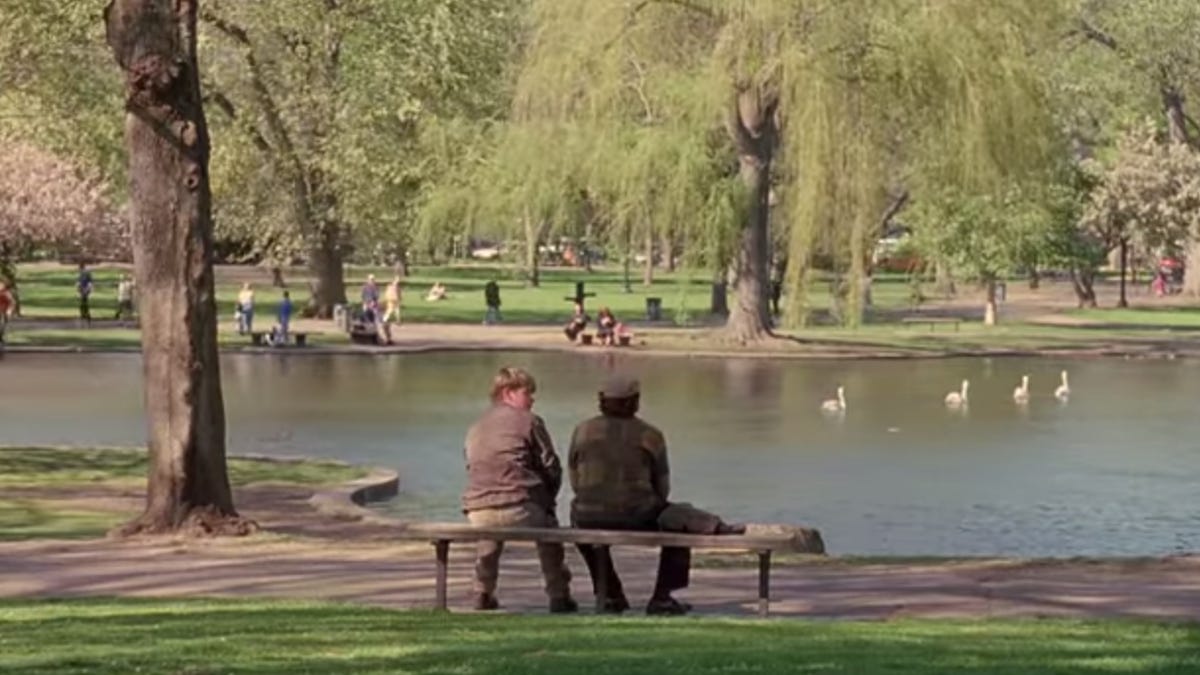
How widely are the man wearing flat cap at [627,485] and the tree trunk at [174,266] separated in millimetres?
6093

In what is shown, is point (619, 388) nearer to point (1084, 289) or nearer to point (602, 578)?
point (602, 578)

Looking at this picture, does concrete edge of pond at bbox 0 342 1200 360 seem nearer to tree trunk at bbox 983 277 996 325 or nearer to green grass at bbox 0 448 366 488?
tree trunk at bbox 983 277 996 325

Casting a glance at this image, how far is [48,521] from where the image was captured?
21125 millimetres

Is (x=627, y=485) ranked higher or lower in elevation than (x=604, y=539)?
higher

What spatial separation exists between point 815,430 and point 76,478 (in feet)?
40.1

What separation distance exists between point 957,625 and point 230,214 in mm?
54065

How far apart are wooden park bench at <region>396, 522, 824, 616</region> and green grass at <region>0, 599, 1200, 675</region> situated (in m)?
0.54

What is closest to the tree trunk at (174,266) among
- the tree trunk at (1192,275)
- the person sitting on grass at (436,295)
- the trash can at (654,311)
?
the trash can at (654,311)

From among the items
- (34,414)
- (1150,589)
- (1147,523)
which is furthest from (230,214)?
(1150,589)

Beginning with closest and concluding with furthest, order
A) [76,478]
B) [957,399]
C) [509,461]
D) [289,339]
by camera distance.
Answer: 1. [509,461]
2. [76,478]
3. [957,399]
4. [289,339]

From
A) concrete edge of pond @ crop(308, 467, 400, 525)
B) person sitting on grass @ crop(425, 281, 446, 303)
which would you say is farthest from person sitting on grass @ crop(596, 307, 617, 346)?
person sitting on grass @ crop(425, 281, 446, 303)

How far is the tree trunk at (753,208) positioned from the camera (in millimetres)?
49969

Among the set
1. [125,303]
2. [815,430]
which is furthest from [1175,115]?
[815,430]

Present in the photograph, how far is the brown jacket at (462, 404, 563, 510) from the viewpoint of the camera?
554 inches
